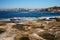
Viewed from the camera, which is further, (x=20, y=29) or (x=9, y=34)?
(x=20, y=29)

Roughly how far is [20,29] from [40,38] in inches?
50.5

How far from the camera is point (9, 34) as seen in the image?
4.57 metres

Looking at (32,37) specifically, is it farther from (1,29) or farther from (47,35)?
(1,29)

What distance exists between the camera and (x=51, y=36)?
4141 mm

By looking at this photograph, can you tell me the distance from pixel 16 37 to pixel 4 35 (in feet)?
1.56

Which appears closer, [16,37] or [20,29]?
[16,37]

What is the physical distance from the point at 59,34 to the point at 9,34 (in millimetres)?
1589

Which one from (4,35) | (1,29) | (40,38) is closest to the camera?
(40,38)

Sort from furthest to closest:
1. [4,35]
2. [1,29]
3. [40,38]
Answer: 1. [1,29]
2. [4,35]
3. [40,38]

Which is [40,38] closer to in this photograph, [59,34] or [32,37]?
[32,37]

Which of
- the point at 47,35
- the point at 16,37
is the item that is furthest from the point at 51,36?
the point at 16,37

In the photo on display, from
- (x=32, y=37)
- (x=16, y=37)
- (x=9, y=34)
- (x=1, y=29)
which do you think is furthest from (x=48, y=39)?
(x=1, y=29)

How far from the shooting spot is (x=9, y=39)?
13.5ft

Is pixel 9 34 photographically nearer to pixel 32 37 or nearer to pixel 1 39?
pixel 1 39
